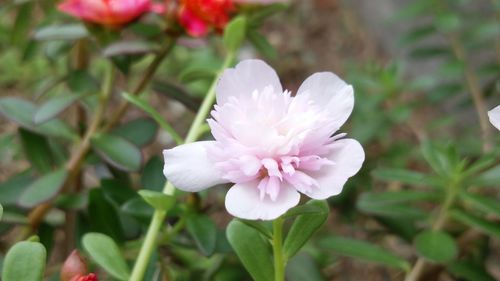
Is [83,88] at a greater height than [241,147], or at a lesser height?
lesser

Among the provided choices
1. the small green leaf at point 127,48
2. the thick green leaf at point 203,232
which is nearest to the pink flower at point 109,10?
the small green leaf at point 127,48

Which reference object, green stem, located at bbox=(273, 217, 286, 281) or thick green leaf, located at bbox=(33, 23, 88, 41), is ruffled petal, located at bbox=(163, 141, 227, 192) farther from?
thick green leaf, located at bbox=(33, 23, 88, 41)

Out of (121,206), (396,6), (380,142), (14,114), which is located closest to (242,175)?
(121,206)

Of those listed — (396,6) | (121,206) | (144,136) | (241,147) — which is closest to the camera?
(241,147)

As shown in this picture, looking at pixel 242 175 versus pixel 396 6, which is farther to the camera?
pixel 396 6

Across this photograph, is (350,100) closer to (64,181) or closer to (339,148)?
(339,148)

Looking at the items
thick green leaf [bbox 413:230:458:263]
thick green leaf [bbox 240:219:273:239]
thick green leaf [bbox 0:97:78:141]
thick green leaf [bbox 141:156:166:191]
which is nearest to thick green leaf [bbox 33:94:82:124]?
thick green leaf [bbox 0:97:78:141]
